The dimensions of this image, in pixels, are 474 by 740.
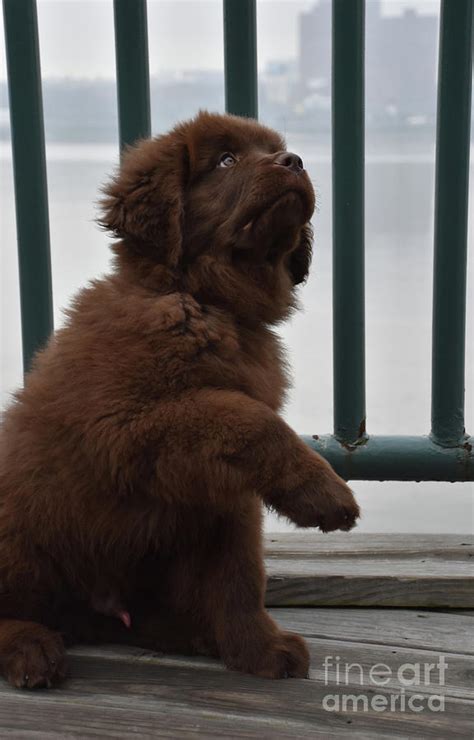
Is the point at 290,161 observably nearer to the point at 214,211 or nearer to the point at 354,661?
the point at 214,211

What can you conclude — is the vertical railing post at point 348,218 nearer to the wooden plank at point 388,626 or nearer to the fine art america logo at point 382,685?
the wooden plank at point 388,626

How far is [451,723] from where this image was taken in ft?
6.25

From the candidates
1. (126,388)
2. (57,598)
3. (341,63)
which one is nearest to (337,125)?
(341,63)

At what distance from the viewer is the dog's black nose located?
227cm

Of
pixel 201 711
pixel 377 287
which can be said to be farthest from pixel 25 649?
pixel 377 287

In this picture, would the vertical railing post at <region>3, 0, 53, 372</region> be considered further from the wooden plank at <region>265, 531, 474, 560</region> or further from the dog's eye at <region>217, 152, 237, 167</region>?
the wooden plank at <region>265, 531, 474, 560</region>

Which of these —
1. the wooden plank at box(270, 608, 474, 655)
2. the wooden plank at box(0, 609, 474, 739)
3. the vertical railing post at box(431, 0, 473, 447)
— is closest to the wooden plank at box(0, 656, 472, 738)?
the wooden plank at box(0, 609, 474, 739)

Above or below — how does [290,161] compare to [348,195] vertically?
above

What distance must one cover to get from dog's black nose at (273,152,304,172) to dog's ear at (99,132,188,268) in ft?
0.73

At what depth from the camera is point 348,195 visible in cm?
281

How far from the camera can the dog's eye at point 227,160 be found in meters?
2.35

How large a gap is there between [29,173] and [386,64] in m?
1.20

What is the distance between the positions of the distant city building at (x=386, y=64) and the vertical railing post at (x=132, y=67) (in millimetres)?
538

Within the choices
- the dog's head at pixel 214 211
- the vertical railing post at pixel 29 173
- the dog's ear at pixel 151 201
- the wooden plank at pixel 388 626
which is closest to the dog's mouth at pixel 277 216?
the dog's head at pixel 214 211
